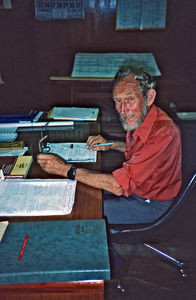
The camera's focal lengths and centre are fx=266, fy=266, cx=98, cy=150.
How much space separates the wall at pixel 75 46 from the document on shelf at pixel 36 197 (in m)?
1.78

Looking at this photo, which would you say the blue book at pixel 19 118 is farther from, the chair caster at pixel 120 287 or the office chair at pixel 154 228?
the chair caster at pixel 120 287

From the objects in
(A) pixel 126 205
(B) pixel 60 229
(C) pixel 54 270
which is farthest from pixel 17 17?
(C) pixel 54 270

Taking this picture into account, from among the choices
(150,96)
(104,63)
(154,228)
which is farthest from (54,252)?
(104,63)

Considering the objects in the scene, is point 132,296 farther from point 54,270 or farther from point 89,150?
point 54,270

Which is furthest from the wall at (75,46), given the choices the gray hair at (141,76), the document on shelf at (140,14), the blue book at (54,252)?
the blue book at (54,252)

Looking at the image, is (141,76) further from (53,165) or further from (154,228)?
(154,228)

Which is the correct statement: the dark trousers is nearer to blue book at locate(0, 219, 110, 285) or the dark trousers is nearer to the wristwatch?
the wristwatch

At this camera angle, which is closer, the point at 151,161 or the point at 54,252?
the point at 54,252

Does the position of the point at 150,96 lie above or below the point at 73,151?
above

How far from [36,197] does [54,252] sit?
1.03ft

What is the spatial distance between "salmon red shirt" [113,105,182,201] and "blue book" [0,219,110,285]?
396 millimetres

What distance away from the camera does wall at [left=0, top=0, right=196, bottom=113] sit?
2.58m

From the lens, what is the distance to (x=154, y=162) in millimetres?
1276

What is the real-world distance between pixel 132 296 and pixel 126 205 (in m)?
0.58
